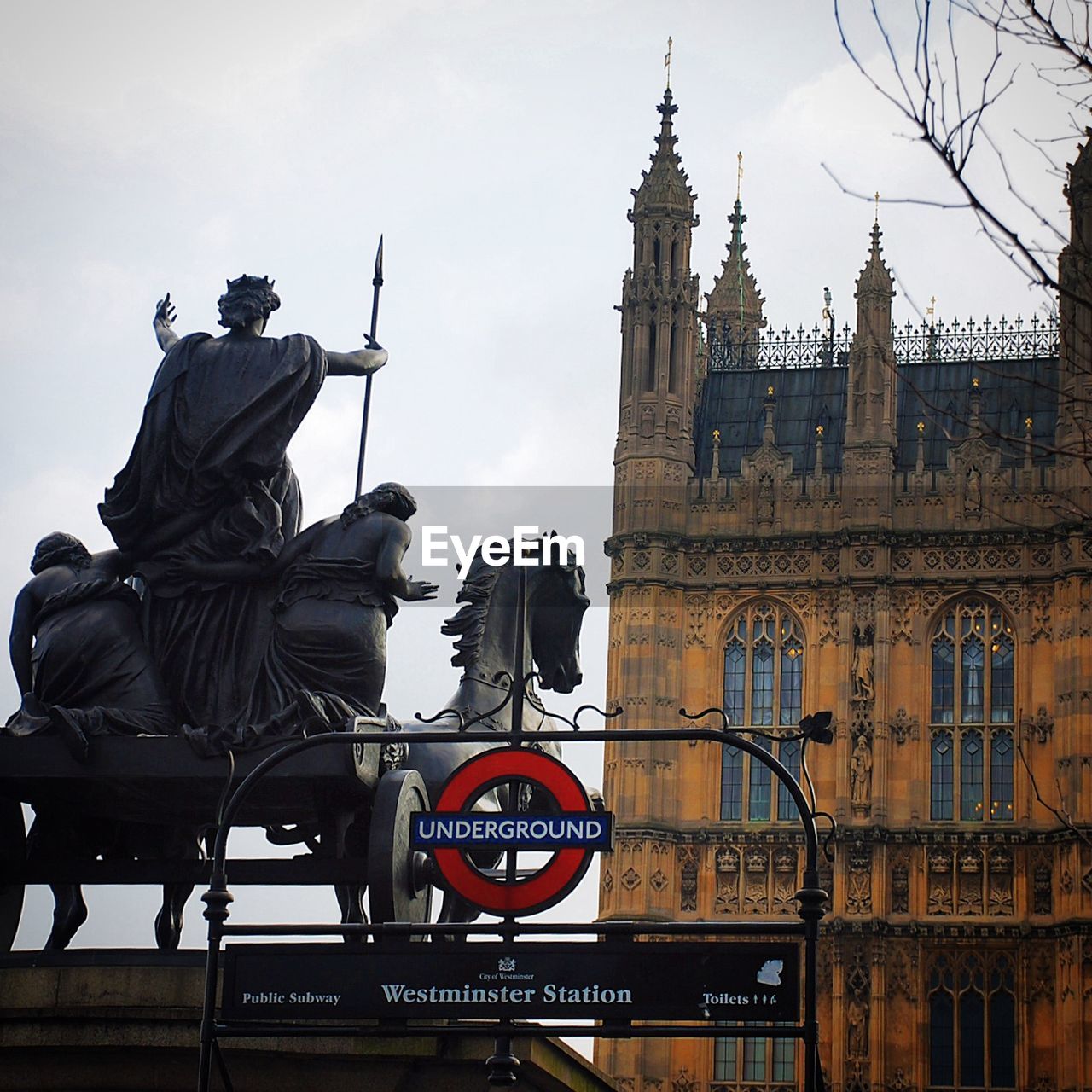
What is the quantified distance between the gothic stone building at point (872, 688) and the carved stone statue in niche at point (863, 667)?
49mm

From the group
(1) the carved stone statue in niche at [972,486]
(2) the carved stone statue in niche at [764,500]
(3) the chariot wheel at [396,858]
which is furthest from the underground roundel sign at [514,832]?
(2) the carved stone statue in niche at [764,500]

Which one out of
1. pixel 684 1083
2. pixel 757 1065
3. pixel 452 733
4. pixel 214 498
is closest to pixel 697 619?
pixel 757 1065

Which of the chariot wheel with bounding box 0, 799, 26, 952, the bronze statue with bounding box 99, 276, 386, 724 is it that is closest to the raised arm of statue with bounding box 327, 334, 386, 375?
the bronze statue with bounding box 99, 276, 386, 724

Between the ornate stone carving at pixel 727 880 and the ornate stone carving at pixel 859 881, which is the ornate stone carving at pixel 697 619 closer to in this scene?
the ornate stone carving at pixel 727 880

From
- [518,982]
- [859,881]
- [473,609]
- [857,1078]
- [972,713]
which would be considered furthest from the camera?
[972,713]

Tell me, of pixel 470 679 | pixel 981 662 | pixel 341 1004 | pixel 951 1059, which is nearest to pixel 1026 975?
pixel 951 1059

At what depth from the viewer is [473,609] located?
1478 cm

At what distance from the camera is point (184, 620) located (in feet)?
43.9

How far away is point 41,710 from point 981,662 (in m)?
43.0

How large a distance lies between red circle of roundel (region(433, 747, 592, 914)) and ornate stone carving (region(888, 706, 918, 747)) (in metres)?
42.4

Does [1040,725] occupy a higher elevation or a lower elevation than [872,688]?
lower

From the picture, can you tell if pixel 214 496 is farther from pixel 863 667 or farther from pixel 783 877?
pixel 863 667

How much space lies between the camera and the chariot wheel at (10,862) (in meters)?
13.0

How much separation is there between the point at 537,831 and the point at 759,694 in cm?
4333
